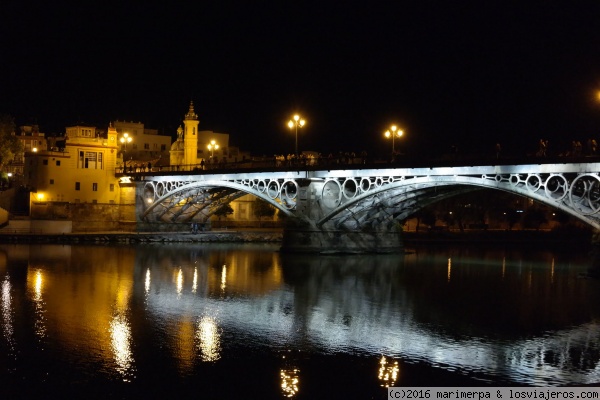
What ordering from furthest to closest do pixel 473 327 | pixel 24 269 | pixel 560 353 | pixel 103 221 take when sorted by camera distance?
1. pixel 103 221
2. pixel 24 269
3. pixel 473 327
4. pixel 560 353

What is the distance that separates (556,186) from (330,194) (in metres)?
18.0

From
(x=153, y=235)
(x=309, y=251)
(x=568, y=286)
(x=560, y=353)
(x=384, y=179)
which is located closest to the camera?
(x=560, y=353)

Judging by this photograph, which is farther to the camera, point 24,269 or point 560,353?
point 24,269

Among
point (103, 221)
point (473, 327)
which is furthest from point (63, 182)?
point (473, 327)

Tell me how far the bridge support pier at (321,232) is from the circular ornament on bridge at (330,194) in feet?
0.28

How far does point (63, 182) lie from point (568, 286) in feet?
213

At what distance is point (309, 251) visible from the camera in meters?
63.2

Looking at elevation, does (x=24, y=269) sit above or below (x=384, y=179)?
below

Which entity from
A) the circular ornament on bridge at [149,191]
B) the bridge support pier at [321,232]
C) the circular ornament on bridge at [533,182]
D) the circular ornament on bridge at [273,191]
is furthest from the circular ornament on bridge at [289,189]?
the circular ornament on bridge at [533,182]

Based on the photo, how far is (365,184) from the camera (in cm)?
6138

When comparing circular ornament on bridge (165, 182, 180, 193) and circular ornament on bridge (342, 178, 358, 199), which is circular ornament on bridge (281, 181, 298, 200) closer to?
circular ornament on bridge (342, 178, 358, 199)

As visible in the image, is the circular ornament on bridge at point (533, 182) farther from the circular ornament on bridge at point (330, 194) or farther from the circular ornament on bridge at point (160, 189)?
the circular ornament on bridge at point (160, 189)

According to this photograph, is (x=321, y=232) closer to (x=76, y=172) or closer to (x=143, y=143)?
(x=76, y=172)

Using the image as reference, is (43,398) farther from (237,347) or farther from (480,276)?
(480,276)
